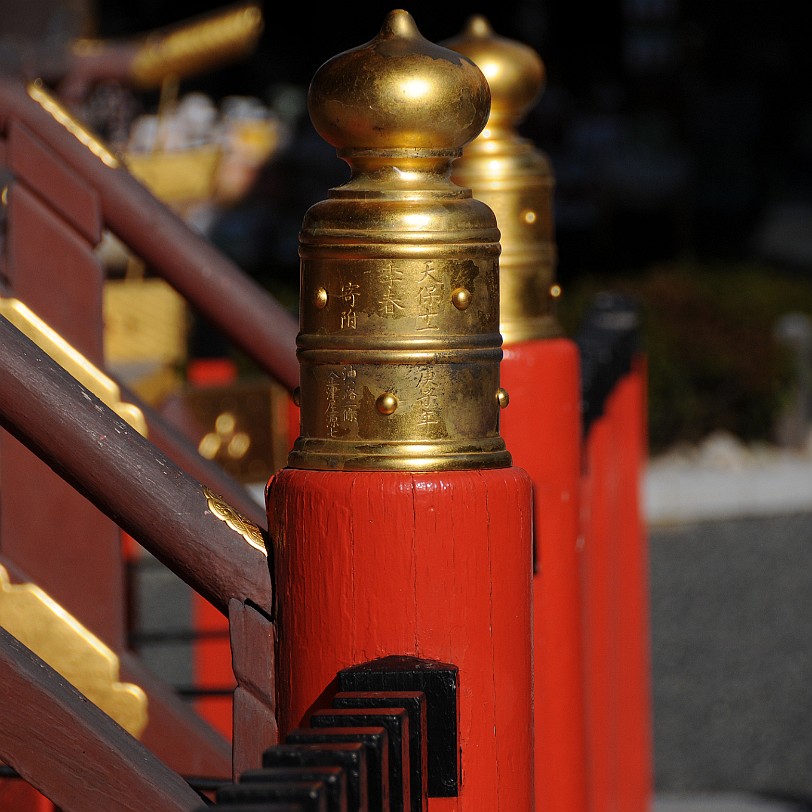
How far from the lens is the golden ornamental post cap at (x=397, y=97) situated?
1.25m

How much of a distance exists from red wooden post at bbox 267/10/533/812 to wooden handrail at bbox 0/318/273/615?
4 centimetres

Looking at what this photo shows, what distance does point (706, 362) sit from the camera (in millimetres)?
9078

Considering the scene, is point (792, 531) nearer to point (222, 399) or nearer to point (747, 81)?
point (222, 399)

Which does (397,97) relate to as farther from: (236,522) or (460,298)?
(236,522)

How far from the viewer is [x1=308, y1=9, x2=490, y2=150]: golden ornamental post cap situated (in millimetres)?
1248

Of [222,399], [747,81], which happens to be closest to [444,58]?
[222,399]

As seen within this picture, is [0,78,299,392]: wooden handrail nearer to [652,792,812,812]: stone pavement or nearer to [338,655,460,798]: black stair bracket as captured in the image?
[338,655,460,798]: black stair bracket

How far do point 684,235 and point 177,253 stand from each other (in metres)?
10.1

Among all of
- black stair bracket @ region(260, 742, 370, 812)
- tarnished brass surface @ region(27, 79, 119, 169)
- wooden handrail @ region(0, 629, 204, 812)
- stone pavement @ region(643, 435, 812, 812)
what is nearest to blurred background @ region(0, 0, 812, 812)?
stone pavement @ region(643, 435, 812, 812)

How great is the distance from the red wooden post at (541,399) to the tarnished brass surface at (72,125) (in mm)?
550

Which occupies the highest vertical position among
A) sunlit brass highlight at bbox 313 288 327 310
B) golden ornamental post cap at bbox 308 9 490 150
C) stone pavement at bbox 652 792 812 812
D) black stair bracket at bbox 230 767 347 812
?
golden ornamental post cap at bbox 308 9 490 150

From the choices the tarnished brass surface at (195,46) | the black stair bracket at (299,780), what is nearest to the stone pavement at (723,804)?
the black stair bracket at (299,780)

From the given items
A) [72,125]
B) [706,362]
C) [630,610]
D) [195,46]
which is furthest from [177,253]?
[706,362]

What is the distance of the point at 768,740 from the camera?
224 inches
